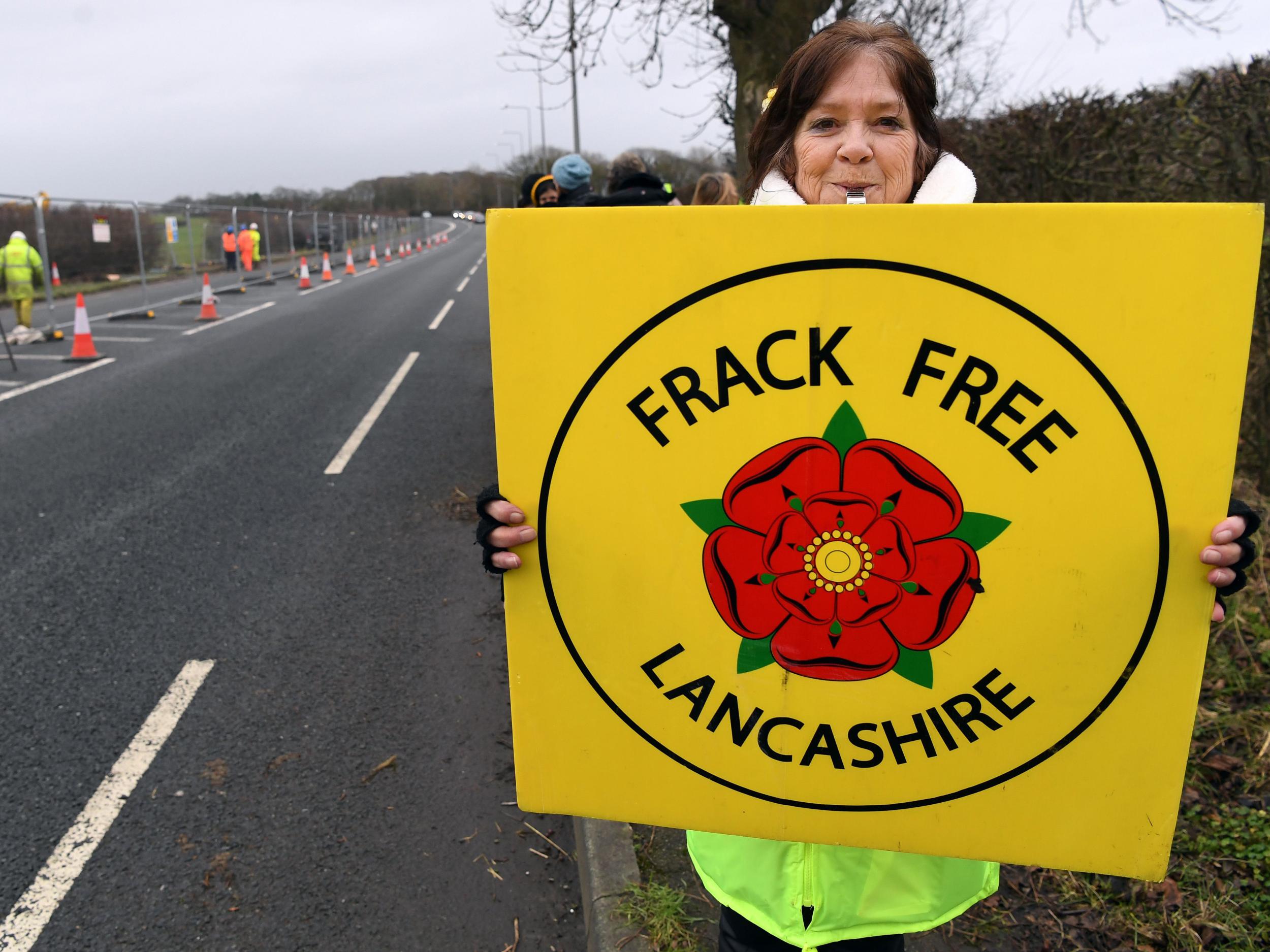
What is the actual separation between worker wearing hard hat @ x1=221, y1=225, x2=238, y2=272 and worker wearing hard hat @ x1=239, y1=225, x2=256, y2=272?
188mm

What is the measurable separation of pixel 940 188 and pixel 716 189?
3990mm

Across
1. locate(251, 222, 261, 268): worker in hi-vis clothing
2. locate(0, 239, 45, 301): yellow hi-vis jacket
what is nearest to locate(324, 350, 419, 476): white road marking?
Answer: locate(0, 239, 45, 301): yellow hi-vis jacket

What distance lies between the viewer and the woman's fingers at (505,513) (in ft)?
4.67

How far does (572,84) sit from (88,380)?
668 inches

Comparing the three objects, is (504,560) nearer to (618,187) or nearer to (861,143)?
(861,143)

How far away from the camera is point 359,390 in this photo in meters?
9.51

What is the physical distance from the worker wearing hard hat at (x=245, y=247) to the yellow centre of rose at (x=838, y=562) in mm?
26247

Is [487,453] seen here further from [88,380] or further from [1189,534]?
[1189,534]

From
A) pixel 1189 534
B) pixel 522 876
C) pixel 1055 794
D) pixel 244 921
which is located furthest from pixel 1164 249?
pixel 244 921

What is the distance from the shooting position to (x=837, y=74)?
1578 mm

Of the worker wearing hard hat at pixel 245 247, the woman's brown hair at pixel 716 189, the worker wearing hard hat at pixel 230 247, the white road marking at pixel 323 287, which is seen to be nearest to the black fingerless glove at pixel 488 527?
the woman's brown hair at pixel 716 189

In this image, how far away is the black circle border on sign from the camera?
49.1 inches

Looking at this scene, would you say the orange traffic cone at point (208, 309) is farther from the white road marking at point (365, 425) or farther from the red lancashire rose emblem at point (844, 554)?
the red lancashire rose emblem at point (844, 554)

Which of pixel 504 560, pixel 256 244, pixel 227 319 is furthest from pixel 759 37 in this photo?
pixel 256 244
